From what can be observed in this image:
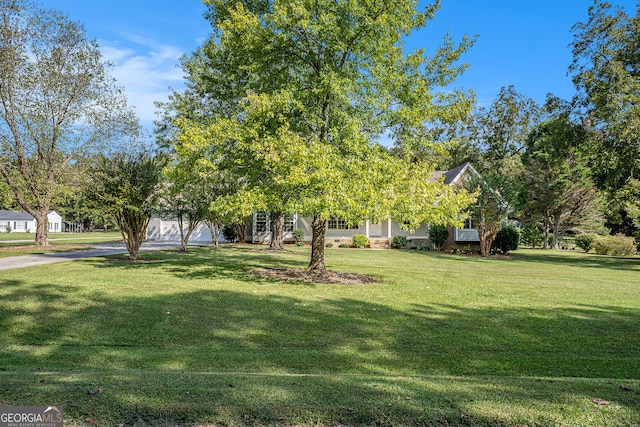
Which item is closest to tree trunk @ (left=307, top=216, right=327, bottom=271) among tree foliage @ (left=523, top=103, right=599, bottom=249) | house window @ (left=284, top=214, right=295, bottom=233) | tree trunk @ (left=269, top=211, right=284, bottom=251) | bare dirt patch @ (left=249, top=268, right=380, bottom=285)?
bare dirt patch @ (left=249, top=268, right=380, bottom=285)

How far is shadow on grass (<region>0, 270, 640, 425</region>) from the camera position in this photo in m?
3.21

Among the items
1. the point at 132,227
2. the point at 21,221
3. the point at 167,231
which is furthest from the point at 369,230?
the point at 21,221

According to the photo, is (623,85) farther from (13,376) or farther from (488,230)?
(13,376)

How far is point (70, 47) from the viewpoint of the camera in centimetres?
2314

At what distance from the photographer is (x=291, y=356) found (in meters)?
5.56

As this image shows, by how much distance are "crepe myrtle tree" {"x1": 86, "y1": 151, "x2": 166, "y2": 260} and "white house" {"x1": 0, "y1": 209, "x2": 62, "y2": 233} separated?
7016 cm

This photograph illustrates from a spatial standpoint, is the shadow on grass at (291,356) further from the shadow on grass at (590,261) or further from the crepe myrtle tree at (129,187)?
the shadow on grass at (590,261)

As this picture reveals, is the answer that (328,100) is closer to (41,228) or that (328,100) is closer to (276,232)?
(276,232)

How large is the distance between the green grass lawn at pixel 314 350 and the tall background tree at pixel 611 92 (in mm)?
10785

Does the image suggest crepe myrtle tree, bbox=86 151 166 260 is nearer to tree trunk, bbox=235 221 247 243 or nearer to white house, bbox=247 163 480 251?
white house, bbox=247 163 480 251

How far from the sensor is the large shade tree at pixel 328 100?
34.3 feet

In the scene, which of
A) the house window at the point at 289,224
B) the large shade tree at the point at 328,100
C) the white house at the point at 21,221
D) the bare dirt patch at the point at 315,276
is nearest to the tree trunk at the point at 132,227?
the bare dirt patch at the point at 315,276

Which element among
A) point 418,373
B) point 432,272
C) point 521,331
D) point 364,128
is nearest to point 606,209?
point 432,272

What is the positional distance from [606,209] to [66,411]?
43234mm
